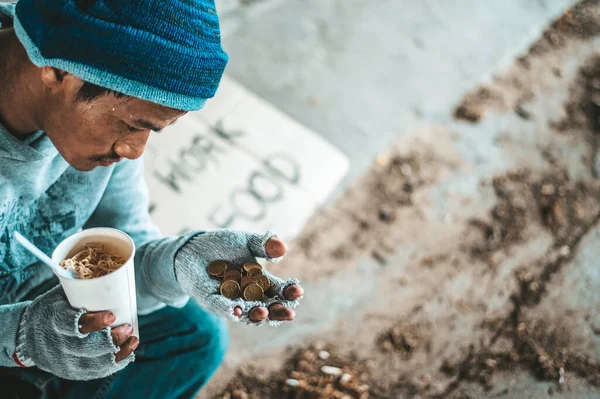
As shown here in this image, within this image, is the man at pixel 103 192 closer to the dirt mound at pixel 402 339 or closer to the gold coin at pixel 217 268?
the gold coin at pixel 217 268

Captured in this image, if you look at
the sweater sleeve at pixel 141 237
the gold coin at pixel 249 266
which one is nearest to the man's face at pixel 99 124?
the sweater sleeve at pixel 141 237

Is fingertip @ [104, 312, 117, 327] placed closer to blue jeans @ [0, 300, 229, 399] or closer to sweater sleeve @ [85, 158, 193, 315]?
sweater sleeve @ [85, 158, 193, 315]

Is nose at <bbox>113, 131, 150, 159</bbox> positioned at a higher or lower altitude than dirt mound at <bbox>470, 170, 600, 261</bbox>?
higher

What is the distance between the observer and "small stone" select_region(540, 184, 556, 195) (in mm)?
3389

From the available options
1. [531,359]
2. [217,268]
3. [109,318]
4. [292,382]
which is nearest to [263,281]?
[217,268]

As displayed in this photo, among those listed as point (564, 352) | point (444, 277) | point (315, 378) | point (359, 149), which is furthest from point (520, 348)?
point (359, 149)

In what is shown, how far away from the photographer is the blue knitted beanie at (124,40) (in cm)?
117

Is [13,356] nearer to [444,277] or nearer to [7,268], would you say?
[7,268]

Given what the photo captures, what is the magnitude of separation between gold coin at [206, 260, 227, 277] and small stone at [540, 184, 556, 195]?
2541 mm

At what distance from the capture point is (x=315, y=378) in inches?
95.8

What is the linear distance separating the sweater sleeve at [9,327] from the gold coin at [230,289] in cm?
51

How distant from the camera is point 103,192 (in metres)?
1.77

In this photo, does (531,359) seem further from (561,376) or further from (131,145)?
(131,145)

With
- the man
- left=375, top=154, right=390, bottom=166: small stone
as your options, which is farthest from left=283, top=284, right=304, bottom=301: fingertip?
left=375, top=154, right=390, bottom=166: small stone
